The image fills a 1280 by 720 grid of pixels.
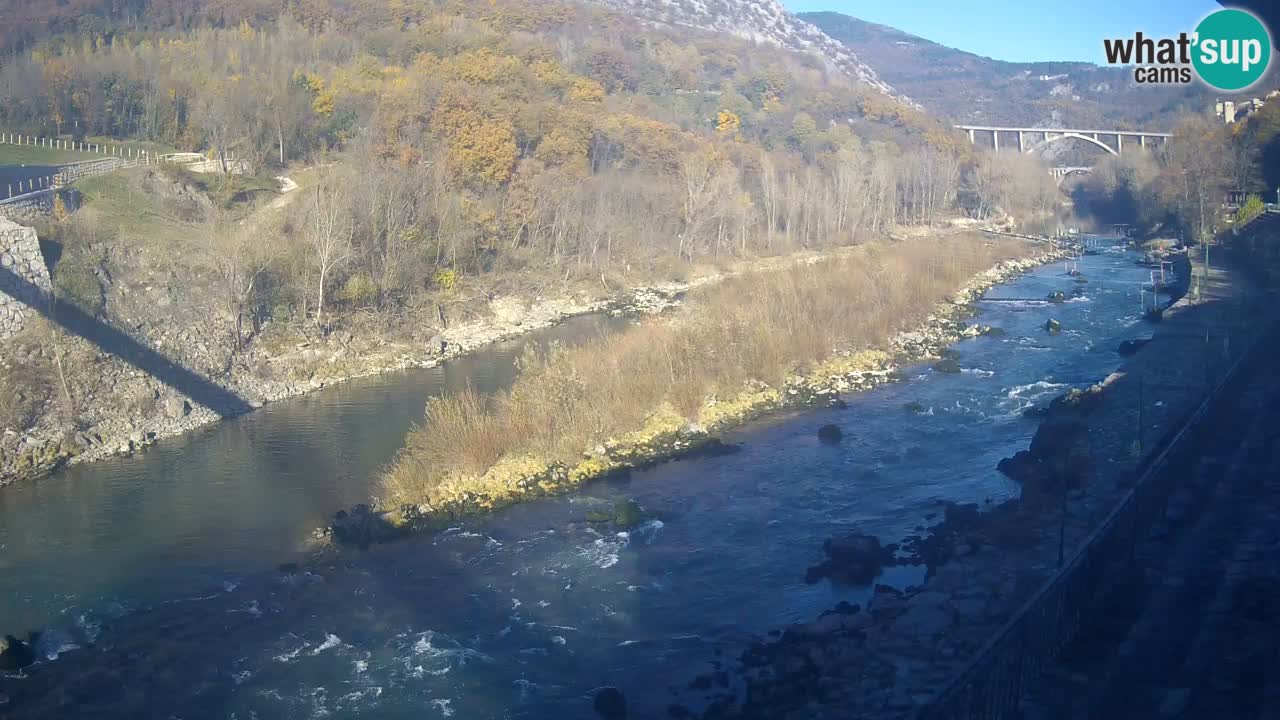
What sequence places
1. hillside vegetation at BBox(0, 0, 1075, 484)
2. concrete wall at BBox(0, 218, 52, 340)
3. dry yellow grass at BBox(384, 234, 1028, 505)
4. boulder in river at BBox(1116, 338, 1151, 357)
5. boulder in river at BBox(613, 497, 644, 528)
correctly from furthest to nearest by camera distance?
1. boulder in river at BBox(1116, 338, 1151, 357)
2. hillside vegetation at BBox(0, 0, 1075, 484)
3. concrete wall at BBox(0, 218, 52, 340)
4. dry yellow grass at BBox(384, 234, 1028, 505)
5. boulder in river at BBox(613, 497, 644, 528)

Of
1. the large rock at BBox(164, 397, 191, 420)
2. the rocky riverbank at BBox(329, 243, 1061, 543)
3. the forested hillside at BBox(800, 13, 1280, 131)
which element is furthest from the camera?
the forested hillside at BBox(800, 13, 1280, 131)

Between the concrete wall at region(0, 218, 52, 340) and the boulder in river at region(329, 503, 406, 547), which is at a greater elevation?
the concrete wall at region(0, 218, 52, 340)

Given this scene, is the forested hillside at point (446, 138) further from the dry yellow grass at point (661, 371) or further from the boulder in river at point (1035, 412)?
the boulder in river at point (1035, 412)

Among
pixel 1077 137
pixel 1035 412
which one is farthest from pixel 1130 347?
pixel 1077 137

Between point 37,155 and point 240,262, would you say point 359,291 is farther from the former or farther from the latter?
point 37,155

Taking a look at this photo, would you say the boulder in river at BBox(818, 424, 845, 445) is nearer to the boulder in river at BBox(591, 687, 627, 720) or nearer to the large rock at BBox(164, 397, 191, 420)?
the boulder in river at BBox(591, 687, 627, 720)

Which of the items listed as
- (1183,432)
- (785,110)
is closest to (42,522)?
(1183,432)

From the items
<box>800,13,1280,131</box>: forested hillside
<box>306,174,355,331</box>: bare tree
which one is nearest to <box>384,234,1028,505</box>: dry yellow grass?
<box>306,174,355,331</box>: bare tree

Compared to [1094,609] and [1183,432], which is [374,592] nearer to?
[1094,609]
